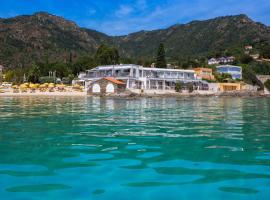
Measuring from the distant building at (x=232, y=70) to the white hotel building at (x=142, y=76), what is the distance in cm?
2168

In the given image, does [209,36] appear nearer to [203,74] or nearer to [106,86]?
[203,74]

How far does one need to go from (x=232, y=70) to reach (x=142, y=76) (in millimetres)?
35774

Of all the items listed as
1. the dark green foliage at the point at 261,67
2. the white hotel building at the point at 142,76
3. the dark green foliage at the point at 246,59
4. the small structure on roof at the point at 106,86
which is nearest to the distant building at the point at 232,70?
the dark green foliage at the point at 261,67

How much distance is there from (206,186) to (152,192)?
0.80 meters

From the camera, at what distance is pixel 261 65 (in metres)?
108

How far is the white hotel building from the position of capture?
6319cm

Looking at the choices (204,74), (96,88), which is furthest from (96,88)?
(204,74)

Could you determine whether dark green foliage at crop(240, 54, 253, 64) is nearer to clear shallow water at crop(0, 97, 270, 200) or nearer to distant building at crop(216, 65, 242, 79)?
distant building at crop(216, 65, 242, 79)

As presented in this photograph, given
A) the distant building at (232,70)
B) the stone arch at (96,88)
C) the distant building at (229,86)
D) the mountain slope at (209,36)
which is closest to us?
the stone arch at (96,88)

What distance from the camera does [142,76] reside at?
215ft

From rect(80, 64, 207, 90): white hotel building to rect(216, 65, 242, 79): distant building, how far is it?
2168 cm

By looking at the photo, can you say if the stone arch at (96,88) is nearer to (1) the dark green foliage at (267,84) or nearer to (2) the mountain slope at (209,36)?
(1) the dark green foliage at (267,84)

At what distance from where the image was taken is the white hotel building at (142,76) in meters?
63.2

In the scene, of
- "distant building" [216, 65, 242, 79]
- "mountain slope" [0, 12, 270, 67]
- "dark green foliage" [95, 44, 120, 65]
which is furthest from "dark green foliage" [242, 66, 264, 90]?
"mountain slope" [0, 12, 270, 67]
